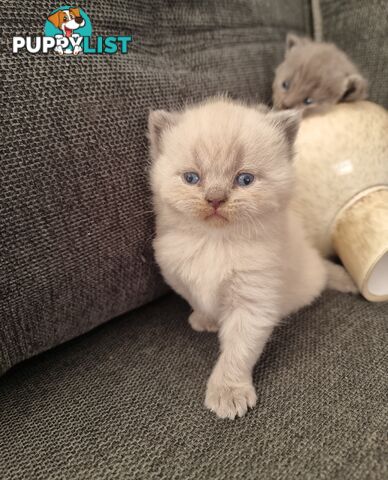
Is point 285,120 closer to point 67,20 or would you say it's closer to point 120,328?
point 67,20

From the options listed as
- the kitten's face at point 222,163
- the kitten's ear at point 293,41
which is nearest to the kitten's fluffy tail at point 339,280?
the kitten's face at point 222,163

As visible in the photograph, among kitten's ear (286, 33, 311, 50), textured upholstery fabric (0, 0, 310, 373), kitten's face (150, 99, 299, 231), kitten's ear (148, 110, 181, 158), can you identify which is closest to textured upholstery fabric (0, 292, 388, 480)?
textured upholstery fabric (0, 0, 310, 373)

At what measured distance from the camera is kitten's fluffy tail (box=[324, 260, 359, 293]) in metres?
1.11

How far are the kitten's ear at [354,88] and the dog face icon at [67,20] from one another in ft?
2.89

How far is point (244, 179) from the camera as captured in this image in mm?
807

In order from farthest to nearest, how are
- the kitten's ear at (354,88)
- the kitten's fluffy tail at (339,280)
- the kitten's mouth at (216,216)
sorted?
1. the kitten's ear at (354,88)
2. the kitten's fluffy tail at (339,280)
3. the kitten's mouth at (216,216)

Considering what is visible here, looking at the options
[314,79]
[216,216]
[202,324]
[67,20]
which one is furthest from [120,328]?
[314,79]

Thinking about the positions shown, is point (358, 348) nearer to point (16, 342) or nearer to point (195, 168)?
point (195, 168)

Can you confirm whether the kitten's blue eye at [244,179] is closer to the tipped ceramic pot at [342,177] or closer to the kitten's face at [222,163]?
the kitten's face at [222,163]

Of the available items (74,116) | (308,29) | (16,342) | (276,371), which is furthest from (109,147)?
(308,29)

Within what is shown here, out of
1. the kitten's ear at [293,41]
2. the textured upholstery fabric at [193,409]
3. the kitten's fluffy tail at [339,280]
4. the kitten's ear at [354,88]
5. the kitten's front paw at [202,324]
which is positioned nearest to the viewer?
the textured upholstery fabric at [193,409]

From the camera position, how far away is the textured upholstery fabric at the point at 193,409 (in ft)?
2.19

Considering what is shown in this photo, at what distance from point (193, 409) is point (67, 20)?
0.88m

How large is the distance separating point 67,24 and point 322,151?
747 mm
